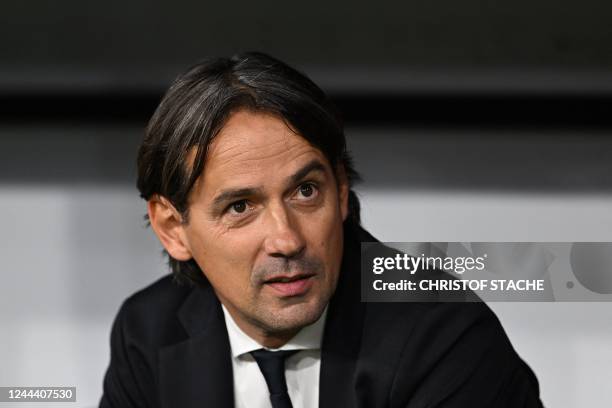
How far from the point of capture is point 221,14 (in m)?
2.20

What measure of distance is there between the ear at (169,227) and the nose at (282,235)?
0.18m

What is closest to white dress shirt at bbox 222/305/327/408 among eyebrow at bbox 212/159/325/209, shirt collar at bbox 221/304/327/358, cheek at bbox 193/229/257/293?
shirt collar at bbox 221/304/327/358

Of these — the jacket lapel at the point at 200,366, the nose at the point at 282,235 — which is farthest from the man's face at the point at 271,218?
the jacket lapel at the point at 200,366

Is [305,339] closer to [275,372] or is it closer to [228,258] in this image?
[275,372]

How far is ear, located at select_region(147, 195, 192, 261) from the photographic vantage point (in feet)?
4.00

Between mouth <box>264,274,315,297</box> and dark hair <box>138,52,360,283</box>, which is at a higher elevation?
dark hair <box>138,52,360,283</box>

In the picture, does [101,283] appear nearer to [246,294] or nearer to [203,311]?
[203,311]

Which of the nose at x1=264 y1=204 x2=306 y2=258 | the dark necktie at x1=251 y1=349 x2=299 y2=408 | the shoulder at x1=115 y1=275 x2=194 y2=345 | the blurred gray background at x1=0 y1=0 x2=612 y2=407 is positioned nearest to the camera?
the nose at x1=264 y1=204 x2=306 y2=258

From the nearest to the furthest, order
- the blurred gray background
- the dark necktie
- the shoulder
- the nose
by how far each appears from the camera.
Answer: the nose, the dark necktie, the shoulder, the blurred gray background

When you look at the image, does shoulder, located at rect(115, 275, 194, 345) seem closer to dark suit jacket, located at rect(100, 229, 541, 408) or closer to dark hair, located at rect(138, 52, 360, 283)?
dark suit jacket, located at rect(100, 229, 541, 408)

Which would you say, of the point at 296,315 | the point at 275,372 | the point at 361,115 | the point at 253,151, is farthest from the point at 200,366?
the point at 361,115

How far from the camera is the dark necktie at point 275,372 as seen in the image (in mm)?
1189

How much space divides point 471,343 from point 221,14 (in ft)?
4.15

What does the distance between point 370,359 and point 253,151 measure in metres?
0.30
